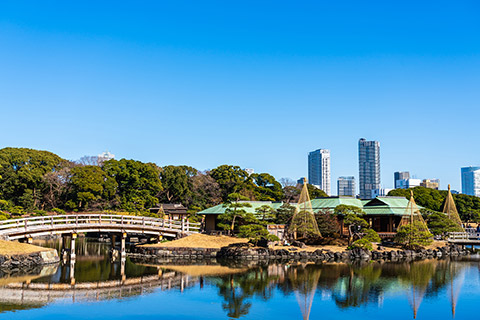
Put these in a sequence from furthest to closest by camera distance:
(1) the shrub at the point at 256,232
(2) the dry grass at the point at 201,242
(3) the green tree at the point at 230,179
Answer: (3) the green tree at the point at 230,179 → (2) the dry grass at the point at 201,242 → (1) the shrub at the point at 256,232

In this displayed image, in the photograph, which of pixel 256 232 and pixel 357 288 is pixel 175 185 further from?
pixel 357 288

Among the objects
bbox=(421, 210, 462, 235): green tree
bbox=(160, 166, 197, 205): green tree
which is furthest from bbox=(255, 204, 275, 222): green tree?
bbox=(160, 166, 197, 205): green tree

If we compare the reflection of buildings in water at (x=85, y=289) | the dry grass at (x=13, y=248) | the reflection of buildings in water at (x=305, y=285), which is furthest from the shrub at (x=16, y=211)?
the reflection of buildings in water at (x=305, y=285)

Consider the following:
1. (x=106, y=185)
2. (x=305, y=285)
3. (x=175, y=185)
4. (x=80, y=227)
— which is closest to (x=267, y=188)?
(x=175, y=185)

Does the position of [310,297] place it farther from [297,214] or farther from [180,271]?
[297,214]

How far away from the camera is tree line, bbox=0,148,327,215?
180 ft

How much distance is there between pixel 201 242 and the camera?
34656mm

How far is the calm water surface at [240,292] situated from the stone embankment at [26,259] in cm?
104

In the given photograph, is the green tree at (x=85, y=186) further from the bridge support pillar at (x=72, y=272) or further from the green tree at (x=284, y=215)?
the green tree at (x=284, y=215)

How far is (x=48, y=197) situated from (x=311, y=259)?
37.5 meters

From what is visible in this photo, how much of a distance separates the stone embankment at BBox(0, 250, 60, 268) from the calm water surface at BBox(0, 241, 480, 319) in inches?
41.1

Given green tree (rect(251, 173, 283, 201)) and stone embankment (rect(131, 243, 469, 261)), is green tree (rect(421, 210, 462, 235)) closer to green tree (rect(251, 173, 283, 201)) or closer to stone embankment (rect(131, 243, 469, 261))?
stone embankment (rect(131, 243, 469, 261))

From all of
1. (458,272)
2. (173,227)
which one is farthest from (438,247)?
(173,227)

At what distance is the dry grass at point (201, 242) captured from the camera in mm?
34016
